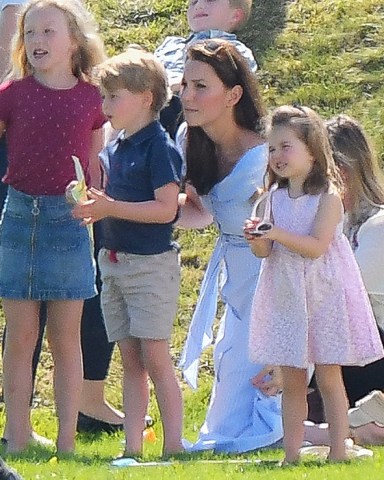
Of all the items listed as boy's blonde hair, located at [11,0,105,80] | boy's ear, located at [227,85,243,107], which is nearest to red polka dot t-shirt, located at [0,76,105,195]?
boy's blonde hair, located at [11,0,105,80]

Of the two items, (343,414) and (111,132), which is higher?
(111,132)

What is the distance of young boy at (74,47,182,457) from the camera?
5.50 meters

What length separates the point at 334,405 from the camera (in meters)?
5.34

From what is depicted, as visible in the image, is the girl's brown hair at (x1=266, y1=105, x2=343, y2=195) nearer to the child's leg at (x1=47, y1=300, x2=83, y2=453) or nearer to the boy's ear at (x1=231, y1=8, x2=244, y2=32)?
the child's leg at (x1=47, y1=300, x2=83, y2=453)

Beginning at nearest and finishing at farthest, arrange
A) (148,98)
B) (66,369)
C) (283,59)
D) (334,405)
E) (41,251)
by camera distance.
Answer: (334,405), (41,251), (148,98), (66,369), (283,59)

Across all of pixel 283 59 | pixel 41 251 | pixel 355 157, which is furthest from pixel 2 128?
pixel 283 59

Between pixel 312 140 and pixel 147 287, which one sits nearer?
pixel 312 140

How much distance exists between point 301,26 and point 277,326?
700 centimetres

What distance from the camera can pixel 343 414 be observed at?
5.33 m

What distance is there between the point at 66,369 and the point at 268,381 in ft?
3.28

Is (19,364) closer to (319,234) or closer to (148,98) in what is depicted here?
(148,98)

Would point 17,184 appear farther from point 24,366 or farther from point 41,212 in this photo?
point 24,366

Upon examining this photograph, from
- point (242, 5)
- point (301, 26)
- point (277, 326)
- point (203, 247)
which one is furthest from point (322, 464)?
point (301, 26)

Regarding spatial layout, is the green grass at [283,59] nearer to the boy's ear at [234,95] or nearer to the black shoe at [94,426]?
the black shoe at [94,426]
